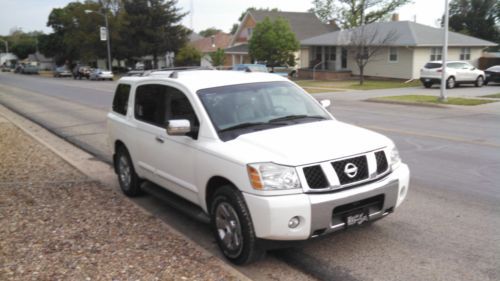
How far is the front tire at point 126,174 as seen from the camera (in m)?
6.88

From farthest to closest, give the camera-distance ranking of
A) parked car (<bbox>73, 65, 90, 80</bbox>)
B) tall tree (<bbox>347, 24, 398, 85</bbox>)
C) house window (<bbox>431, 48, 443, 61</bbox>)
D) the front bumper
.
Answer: parked car (<bbox>73, 65, 90, 80</bbox>), house window (<bbox>431, 48, 443, 61</bbox>), tall tree (<bbox>347, 24, 398, 85</bbox>), the front bumper

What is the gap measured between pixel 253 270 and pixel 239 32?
6108cm

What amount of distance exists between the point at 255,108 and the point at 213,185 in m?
1.03

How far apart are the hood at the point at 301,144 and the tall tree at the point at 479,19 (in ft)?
225

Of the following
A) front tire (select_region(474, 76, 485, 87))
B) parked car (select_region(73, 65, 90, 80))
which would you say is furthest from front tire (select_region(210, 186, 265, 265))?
parked car (select_region(73, 65, 90, 80))

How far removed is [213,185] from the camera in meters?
4.90

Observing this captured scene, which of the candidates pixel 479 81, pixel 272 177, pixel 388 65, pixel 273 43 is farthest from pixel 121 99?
pixel 273 43

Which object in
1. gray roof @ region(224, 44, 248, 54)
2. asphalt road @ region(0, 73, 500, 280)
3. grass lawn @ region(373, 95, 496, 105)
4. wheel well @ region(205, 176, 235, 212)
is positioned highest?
gray roof @ region(224, 44, 248, 54)

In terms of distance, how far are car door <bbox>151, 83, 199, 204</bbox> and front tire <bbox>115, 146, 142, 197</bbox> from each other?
0.93 metres

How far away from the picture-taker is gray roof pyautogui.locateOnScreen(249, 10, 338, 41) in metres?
56.1

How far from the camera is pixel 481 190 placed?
6914 millimetres

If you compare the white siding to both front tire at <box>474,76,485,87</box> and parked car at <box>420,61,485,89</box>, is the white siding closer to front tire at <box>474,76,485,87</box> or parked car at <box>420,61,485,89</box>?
front tire at <box>474,76,485,87</box>

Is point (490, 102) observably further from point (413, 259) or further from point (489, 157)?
point (413, 259)

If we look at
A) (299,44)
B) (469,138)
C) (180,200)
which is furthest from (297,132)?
(299,44)
